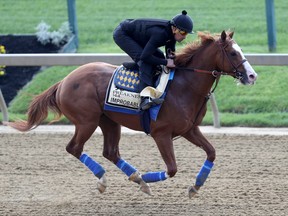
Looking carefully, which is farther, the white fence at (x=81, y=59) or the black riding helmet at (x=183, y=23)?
the white fence at (x=81, y=59)

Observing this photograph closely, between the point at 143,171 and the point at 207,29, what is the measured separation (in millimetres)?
6175

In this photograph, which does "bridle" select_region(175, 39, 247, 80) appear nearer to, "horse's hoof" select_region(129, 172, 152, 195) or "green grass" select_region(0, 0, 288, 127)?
"horse's hoof" select_region(129, 172, 152, 195)

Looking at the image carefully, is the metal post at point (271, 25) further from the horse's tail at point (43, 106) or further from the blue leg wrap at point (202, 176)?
the blue leg wrap at point (202, 176)

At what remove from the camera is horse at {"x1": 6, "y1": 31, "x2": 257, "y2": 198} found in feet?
28.1

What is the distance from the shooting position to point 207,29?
15.6 m

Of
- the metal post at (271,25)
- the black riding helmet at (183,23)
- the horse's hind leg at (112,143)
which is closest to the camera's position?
the black riding helmet at (183,23)

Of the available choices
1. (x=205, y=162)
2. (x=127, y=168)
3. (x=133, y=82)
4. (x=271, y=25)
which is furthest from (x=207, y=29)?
(x=205, y=162)

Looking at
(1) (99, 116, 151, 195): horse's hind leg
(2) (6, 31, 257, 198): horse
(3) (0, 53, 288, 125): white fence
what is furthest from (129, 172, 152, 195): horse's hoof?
(3) (0, 53, 288, 125): white fence

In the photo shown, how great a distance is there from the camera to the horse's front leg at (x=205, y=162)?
8570mm

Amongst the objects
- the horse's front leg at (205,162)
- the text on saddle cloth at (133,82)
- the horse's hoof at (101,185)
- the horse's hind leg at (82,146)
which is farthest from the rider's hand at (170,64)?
the horse's hoof at (101,185)

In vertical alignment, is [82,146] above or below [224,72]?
below

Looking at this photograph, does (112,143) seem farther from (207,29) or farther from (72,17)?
(207,29)

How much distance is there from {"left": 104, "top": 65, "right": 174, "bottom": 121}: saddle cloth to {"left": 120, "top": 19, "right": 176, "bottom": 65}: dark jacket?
26 centimetres

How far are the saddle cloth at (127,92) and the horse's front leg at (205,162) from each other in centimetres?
52
